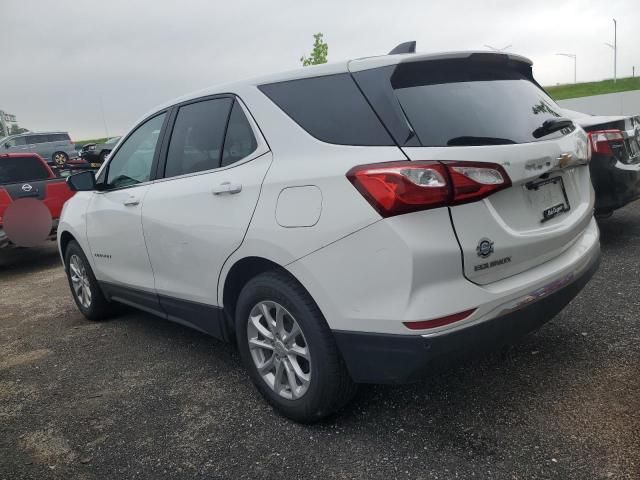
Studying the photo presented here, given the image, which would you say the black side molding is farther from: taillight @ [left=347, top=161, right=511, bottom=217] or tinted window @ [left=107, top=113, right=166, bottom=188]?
taillight @ [left=347, top=161, right=511, bottom=217]

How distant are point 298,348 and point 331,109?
45.1 inches

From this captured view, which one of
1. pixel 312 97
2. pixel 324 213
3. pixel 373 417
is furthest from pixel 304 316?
pixel 312 97

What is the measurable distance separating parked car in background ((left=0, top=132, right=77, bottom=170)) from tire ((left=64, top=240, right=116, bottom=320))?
1907cm

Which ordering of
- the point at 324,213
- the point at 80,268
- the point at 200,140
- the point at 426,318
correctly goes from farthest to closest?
the point at 80,268
the point at 200,140
the point at 324,213
the point at 426,318

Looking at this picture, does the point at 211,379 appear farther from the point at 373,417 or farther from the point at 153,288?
the point at 373,417

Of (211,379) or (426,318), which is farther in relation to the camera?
(211,379)

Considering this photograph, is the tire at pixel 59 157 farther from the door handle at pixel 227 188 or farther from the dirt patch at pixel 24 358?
the door handle at pixel 227 188

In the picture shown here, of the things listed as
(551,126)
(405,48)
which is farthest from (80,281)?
(551,126)

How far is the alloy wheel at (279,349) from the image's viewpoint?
2.64m

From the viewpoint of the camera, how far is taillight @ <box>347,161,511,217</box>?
213 centimetres

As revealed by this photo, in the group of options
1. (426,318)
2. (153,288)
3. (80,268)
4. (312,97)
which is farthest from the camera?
(80,268)

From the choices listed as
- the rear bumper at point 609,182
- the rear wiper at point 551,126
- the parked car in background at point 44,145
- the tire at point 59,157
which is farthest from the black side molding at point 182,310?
the tire at point 59,157

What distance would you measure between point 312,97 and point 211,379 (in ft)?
6.11

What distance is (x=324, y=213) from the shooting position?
92.0 inches
